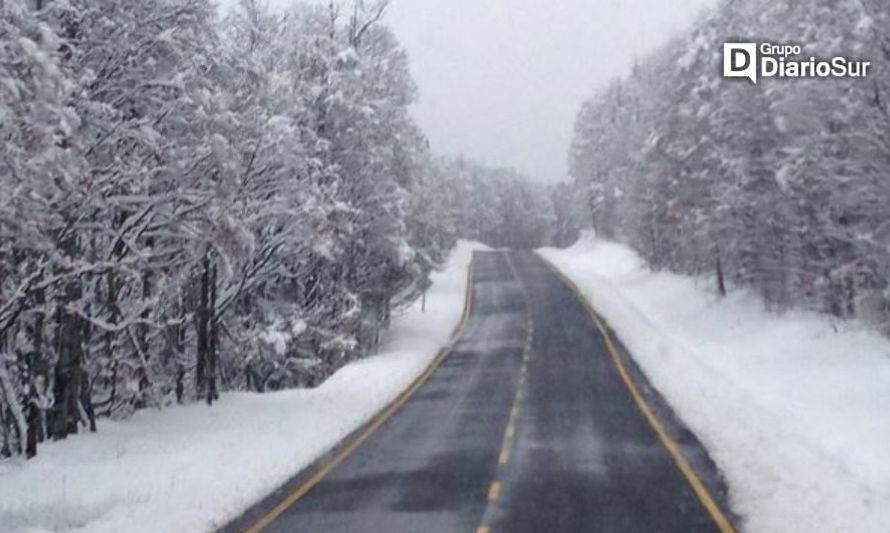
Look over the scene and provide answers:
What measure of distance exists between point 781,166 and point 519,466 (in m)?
20.7

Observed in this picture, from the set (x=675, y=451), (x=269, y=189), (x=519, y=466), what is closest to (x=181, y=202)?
(x=269, y=189)

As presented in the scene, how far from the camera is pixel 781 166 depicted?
34.5 metres

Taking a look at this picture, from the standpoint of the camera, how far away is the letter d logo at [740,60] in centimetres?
3750

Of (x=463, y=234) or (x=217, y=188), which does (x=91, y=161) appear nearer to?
(x=217, y=188)

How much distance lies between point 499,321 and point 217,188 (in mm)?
30968

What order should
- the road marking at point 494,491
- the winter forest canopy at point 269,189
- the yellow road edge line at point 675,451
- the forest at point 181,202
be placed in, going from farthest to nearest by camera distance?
the winter forest canopy at point 269,189
the forest at point 181,202
the road marking at point 494,491
the yellow road edge line at point 675,451

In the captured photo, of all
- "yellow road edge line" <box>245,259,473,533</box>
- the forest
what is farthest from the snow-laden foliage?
the forest

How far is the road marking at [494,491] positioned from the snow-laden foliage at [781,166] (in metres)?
14.6

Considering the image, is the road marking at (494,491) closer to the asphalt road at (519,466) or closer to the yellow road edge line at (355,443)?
the asphalt road at (519,466)

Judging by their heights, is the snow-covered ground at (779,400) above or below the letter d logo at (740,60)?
below

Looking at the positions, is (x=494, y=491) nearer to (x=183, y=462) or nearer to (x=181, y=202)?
(x=183, y=462)

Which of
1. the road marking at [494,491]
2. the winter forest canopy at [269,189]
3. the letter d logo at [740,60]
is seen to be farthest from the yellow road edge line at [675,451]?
the letter d logo at [740,60]

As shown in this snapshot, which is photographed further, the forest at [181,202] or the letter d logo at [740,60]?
the letter d logo at [740,60]

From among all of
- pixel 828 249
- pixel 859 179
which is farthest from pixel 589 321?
pixel 859 179
